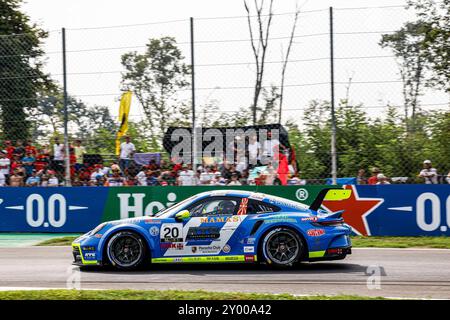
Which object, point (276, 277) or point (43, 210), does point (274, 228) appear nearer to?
point (276, 277)

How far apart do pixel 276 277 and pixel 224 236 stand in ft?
3.68

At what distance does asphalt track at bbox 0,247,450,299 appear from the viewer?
9.06 meters

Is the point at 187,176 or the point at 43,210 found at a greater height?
the point at 187,176

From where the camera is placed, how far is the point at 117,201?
17438 millimetres

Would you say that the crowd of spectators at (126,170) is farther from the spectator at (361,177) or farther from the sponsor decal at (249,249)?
the sponsor decal at (249,249)

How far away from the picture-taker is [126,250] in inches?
429

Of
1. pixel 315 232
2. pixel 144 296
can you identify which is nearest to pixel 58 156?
pixel 315 232

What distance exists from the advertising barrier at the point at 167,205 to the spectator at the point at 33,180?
7.4 inches

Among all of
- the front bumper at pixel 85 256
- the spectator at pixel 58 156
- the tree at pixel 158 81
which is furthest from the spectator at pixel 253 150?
the front bumper at pixel 85 256

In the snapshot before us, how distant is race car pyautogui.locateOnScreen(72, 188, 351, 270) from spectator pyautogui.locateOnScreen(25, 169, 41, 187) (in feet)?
24.4

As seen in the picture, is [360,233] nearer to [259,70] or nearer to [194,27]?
[259,70]

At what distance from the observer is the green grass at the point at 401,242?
46.0 feet

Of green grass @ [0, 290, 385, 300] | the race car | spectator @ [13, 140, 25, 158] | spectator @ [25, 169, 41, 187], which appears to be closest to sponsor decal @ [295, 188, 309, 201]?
the race car

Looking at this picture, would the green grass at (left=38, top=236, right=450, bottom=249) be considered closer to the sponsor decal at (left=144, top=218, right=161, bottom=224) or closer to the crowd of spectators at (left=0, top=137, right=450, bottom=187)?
the crowd of spectators at (left=0, top=137, right=450, bottom=187)
